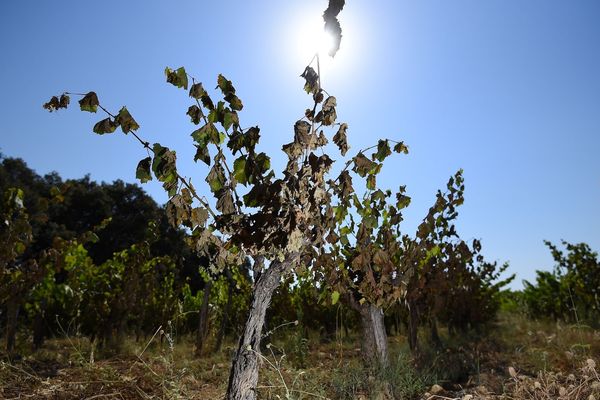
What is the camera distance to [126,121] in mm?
2309

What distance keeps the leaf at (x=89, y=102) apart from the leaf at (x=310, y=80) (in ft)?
3.93

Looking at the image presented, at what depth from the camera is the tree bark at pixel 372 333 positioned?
4601mm

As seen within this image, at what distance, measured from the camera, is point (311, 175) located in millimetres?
2451

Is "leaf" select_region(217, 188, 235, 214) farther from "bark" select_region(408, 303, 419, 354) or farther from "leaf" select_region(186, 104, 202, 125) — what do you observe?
"bark" select_region(408, 303, 419, 354)

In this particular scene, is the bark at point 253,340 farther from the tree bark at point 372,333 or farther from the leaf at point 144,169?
the tree bark at point 372,333

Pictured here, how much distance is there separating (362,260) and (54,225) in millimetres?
17145

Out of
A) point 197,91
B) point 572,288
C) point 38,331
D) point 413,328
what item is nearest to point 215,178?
point 197,91

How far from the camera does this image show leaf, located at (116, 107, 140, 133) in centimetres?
231

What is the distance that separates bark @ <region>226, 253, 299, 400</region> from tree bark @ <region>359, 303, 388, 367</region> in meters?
2.26

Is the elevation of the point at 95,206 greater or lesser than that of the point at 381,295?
greater

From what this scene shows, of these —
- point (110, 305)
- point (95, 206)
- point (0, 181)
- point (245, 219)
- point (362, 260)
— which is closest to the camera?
point (245, 219)

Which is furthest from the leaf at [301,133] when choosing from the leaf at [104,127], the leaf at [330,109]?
the leaf at [104,127]

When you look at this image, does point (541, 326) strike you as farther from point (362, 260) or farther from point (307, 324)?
point (362, 260)

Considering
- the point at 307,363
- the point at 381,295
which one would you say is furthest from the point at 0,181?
the point at 381,295
